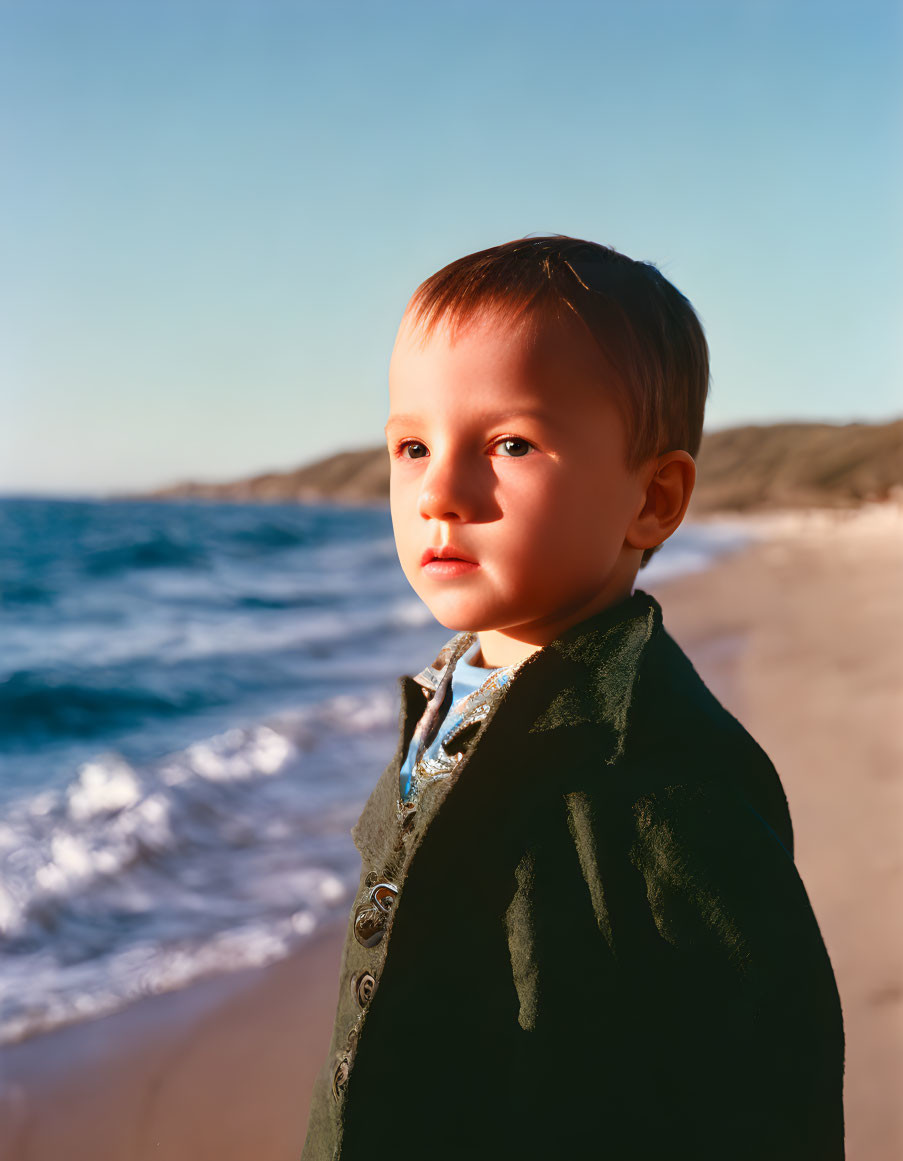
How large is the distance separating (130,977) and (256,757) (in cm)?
204

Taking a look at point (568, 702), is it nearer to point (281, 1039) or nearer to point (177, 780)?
point (281, 1039)

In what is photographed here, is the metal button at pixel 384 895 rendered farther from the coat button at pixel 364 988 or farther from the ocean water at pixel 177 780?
the ocean water at pixel 177 780

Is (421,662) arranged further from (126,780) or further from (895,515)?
(895,515)

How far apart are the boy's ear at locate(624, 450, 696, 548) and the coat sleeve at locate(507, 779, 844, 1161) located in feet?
0.97

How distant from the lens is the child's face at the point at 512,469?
1.03 meters

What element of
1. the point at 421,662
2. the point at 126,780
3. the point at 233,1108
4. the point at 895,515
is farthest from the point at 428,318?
the point at 895,515

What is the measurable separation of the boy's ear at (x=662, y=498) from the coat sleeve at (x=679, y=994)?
0.97 ft

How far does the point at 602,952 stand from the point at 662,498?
0.49m

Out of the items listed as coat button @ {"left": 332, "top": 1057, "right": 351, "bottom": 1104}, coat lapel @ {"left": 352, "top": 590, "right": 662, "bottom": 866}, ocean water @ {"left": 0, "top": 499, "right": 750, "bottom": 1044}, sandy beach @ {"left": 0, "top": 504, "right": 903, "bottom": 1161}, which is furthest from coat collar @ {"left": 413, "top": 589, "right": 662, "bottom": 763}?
ocean water @ {"left": 0, "top": 499, "right": 750, "bottom": 1044}

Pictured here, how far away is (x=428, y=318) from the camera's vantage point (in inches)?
43.0

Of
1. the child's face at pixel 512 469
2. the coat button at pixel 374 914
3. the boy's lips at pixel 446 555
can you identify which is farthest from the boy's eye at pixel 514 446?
the coat button at pixel 374 914

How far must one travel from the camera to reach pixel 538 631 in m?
1.14

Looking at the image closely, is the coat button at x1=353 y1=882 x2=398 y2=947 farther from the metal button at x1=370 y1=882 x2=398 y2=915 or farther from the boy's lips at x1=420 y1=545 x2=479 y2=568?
the boy's lips at x1=420 y1=545 x2=479 y2=568

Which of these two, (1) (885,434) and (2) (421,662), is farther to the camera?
(1) (885,434)
